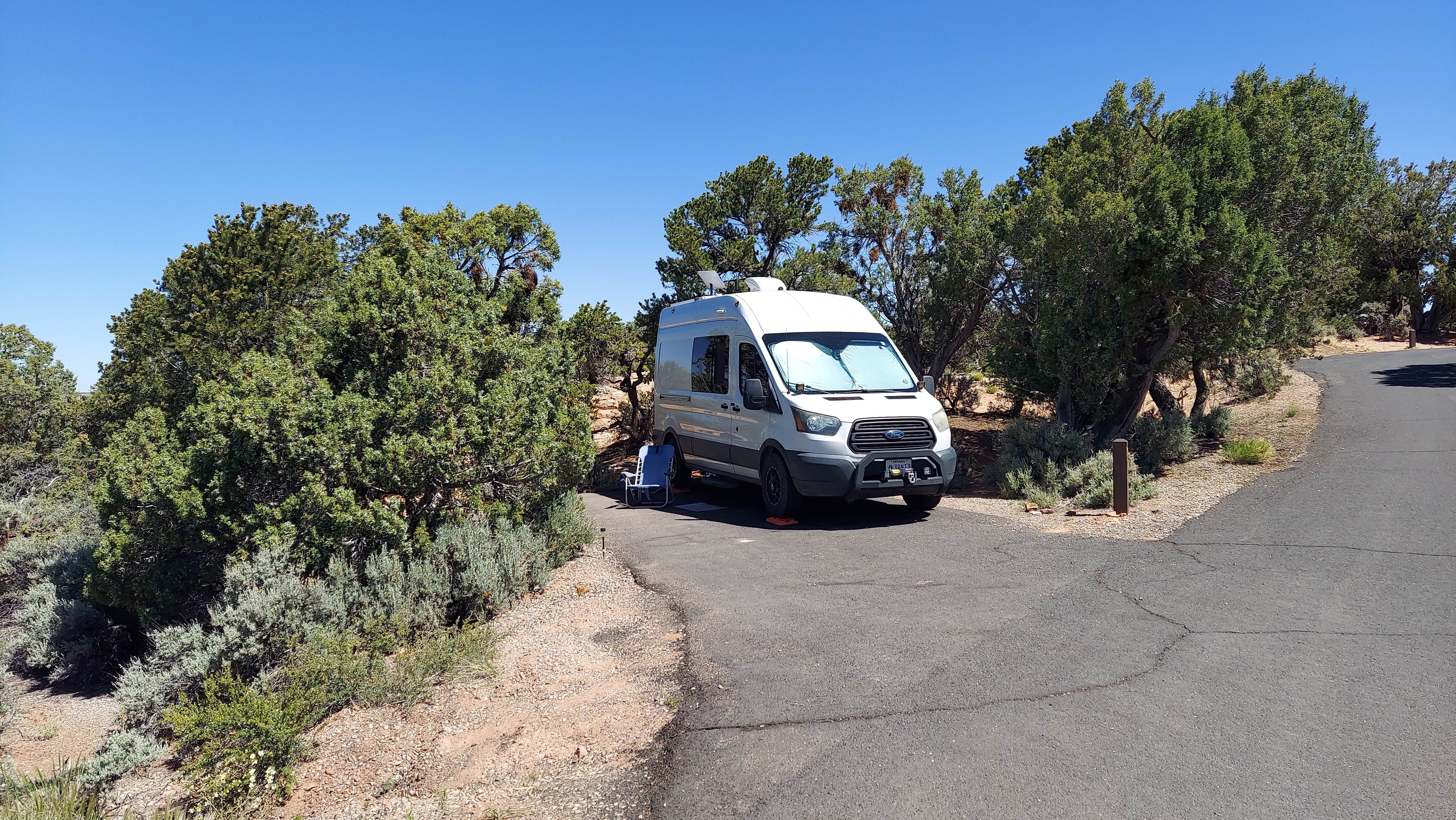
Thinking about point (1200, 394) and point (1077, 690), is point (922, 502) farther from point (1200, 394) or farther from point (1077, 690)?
point (1200, 394)

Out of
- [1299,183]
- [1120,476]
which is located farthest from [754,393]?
[1299,183]

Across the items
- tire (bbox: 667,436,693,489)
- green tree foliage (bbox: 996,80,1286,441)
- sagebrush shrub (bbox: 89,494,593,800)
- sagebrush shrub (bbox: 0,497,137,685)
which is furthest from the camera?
tire (bbox: 667,436,693,489)

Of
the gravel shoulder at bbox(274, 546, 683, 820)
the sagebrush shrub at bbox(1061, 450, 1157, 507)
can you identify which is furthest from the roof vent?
the gravel shoulder at bbox(274, 546, 683, 820)

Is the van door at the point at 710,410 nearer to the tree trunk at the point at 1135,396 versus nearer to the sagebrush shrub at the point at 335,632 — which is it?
the sagebrush shrub at the point at 335,632

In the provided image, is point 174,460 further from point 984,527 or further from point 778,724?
point 984,527

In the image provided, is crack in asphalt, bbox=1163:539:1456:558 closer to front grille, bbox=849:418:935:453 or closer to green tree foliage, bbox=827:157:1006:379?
front grille, bbox=849:418:935:453

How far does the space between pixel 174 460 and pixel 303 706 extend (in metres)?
3.02

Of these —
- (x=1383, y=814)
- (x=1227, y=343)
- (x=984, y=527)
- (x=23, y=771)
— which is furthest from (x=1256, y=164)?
(x=23, y=771)

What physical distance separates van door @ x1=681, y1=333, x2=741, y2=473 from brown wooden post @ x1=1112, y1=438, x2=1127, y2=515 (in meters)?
4.77

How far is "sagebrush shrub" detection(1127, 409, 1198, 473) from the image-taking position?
1312 cm

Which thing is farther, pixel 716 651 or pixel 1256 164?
pixel 1256 164

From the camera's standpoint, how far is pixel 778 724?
4.28m

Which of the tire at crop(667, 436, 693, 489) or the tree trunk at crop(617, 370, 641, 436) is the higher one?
the tree trunk at crop(617, 370, 641, 436)

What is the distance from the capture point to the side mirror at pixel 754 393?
390 inches
